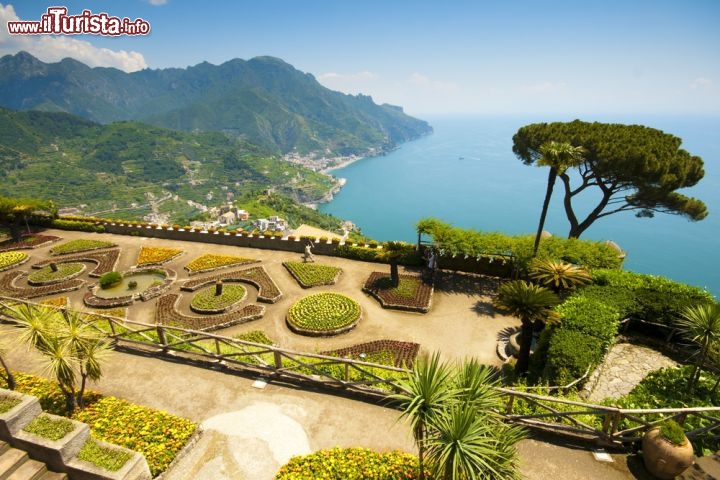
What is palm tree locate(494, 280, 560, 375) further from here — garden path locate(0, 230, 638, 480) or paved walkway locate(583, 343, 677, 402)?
garden path locate(0, 230, 638, 480)

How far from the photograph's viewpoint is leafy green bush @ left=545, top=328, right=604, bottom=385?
13242mm

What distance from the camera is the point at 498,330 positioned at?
20719 millimetres

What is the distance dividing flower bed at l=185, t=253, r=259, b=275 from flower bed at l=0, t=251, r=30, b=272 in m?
13.9

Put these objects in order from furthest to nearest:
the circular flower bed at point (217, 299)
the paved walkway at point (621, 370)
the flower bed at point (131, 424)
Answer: the circular flower bed at point (217, 299) < the paved walkway at point (621, 370) < the flower bed at point (131, 424)

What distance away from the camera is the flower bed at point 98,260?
90.1 ft

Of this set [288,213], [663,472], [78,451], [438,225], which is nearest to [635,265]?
[288,213]

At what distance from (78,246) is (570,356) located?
37.8 metres

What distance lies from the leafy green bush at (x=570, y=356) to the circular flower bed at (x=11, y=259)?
38.1 m

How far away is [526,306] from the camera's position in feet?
48.8

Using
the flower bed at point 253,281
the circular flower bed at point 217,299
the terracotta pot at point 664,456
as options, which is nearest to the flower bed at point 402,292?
the flower bed at point 253,281

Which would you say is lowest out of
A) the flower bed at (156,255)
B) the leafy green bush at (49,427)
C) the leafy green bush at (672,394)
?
the flower bed at (156,255)

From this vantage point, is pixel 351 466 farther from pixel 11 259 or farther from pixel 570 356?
pixel 11 259

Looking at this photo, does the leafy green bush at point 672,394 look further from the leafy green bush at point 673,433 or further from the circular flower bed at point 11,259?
the circular flower bed at point 11,259

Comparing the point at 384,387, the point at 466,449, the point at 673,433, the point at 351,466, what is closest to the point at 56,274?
the point at 384,387
